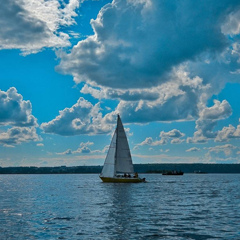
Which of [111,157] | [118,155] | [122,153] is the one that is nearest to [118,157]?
[118,155]

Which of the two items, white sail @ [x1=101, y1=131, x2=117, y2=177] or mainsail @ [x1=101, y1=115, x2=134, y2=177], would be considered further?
mainsail @ [x1=101, y1=115, x2=134, y2=177]

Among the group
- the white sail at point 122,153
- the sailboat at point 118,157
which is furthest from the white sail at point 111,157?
the white sail at point 122,153

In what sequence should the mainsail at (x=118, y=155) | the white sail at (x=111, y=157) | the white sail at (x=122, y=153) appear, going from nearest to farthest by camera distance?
the white sail at (x=111, y=157) → the mainsail at (x=118, y=155) → the white sail at (x=122, y=153)

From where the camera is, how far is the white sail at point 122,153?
352 ft

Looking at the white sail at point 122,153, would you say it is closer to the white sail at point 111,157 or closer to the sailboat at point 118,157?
the sailboat at point 118,157

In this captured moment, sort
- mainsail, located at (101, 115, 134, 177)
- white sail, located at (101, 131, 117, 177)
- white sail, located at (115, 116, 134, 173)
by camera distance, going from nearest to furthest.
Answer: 1. white sail, located at (101, 131, 117, 177)
2. mainsail, located at (101, 115, 134, 177)
3. white sail, located at (115, 116, 134, 173)

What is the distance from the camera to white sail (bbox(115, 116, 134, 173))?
107 m

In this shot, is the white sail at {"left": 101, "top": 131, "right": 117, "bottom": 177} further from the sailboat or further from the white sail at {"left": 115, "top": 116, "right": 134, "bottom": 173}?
the white sail at {"left": 115, "top": 116, "right": 134, "bottom": 173}

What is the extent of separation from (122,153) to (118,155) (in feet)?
4.08

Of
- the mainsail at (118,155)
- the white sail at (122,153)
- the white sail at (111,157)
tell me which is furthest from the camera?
the white sail at (122,153)

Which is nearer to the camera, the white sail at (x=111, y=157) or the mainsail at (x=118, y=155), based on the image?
the white sail at (x=111, y=157)

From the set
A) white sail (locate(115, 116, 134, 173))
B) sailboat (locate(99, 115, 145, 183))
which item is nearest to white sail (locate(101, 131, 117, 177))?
sailboat (locate(99, 115, 145, 183))

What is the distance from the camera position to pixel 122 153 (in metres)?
108

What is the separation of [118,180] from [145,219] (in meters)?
66.2
